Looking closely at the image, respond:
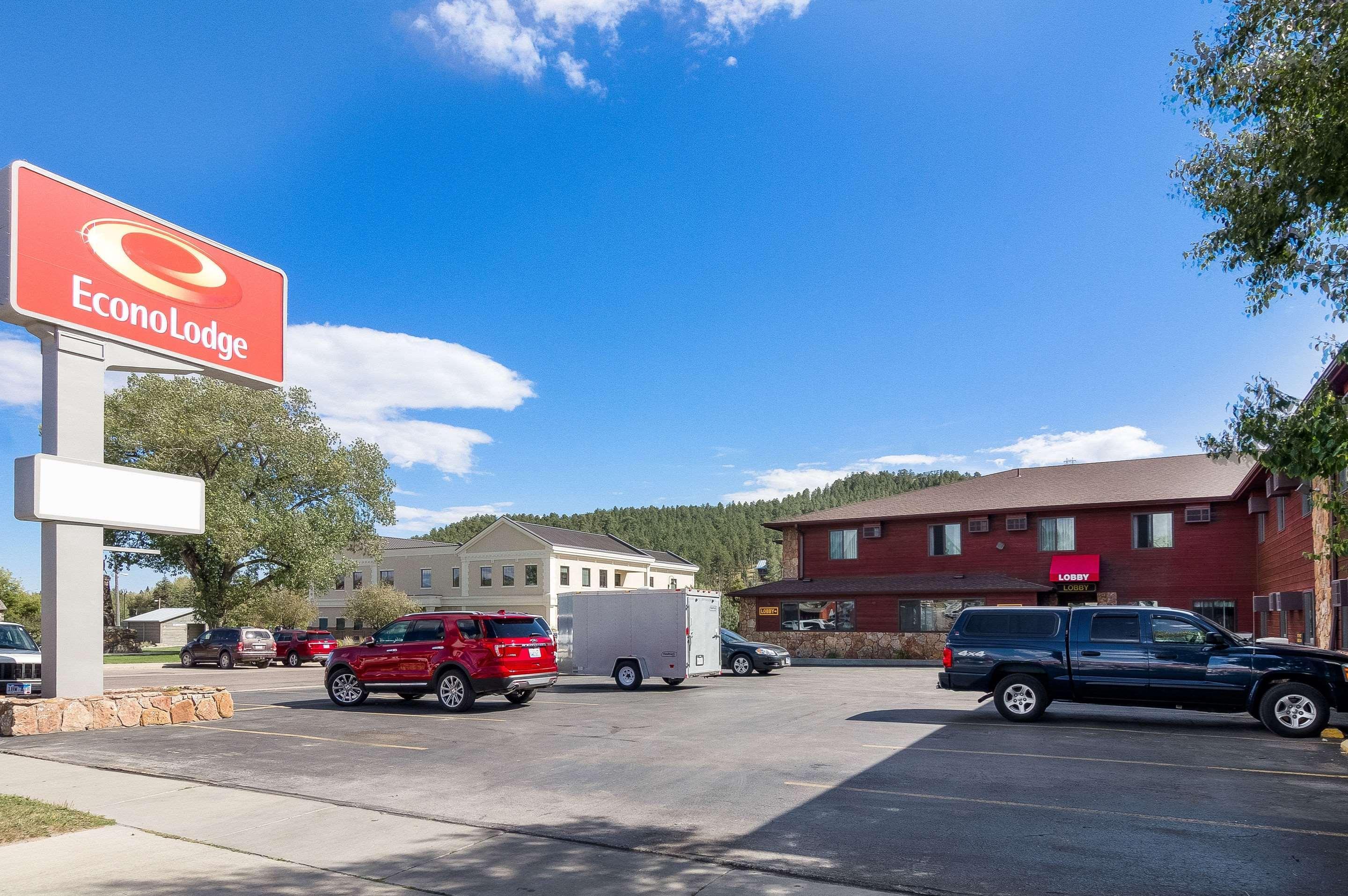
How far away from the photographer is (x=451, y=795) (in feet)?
32.9

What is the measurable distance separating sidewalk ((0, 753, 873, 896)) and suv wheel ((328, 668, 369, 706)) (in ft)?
32.5

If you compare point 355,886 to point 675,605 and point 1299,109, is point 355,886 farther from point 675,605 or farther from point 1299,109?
point 675,605

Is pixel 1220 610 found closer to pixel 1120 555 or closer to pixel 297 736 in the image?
pixel 1120 555

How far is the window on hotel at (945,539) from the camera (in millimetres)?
40250

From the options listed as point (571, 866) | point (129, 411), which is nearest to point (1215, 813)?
→ point (571, 866)

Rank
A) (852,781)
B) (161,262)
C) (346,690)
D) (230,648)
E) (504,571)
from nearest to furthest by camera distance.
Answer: (852,781), (161,262), (346,690), (230,648), (504,571)

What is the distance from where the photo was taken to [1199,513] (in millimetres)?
35531

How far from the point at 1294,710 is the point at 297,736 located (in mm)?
14711

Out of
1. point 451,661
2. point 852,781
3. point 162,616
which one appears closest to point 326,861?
point 852,781

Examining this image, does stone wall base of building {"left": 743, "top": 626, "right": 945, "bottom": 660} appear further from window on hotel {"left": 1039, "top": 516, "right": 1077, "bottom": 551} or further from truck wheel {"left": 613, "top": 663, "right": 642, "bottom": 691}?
truck wheel {"left": 613, "top": 663, "right": 642, "bottom": 691}

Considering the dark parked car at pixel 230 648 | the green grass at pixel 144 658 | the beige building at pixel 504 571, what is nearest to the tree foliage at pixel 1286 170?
the dark parked car at pixel 230 648

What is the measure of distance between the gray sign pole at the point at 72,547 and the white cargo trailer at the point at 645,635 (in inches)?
413

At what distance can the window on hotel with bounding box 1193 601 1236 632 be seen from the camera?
115ft

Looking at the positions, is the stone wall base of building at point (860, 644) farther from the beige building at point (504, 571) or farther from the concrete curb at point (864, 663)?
the beige building at point (504, 571)
